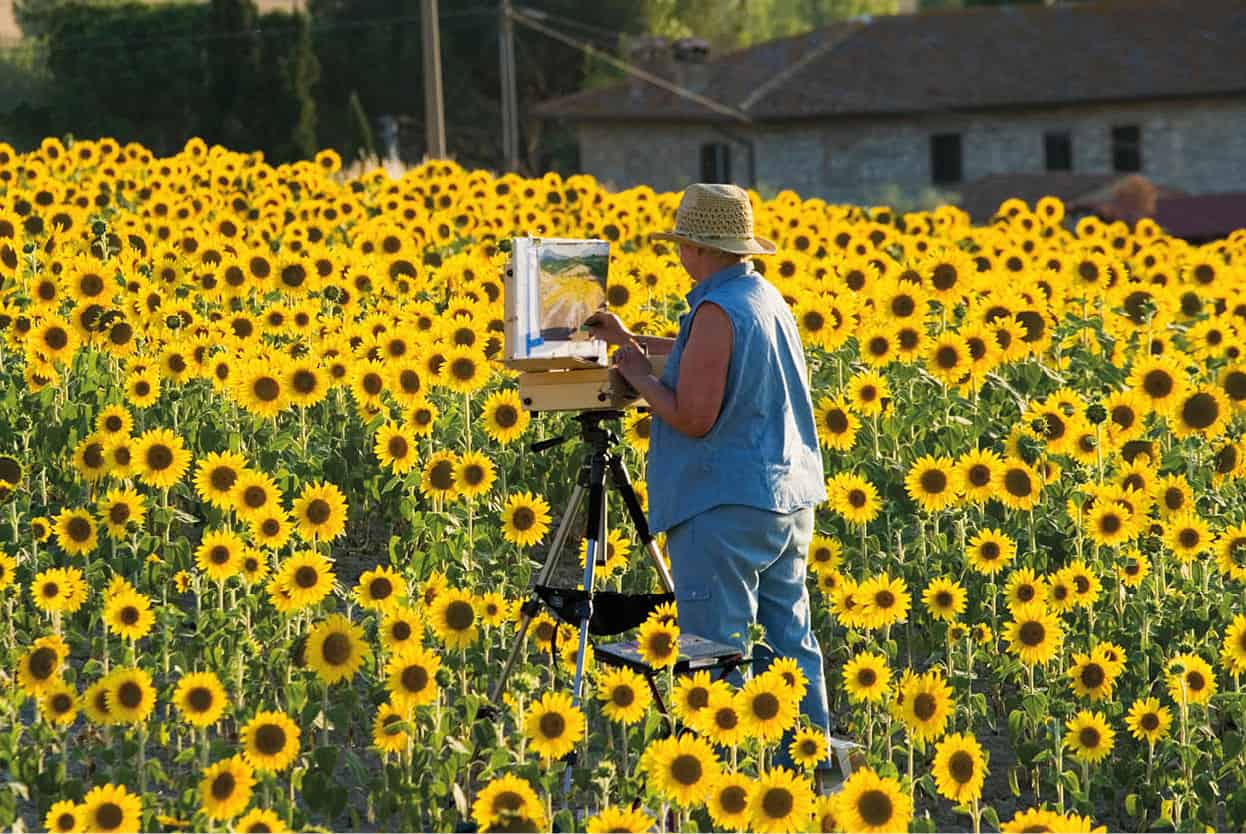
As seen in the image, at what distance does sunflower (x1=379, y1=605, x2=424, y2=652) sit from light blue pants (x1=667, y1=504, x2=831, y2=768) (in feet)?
2.46

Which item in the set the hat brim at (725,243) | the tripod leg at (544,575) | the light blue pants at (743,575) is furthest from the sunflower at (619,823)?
the hat brim at (725,243)

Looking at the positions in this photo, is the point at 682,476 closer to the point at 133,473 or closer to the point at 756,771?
the point at 756,771

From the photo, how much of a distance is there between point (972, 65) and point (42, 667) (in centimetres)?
4405

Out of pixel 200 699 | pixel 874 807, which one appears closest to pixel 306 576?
pixel 200 699

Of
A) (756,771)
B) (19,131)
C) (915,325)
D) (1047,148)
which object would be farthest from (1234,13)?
(756,771)

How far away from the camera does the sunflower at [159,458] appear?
24.0 feet

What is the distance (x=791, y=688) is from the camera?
5656 mm

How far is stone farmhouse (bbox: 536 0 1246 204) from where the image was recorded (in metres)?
46.7

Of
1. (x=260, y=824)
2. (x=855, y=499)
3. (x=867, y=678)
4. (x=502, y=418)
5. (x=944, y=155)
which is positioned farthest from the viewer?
(x=944, y=155)

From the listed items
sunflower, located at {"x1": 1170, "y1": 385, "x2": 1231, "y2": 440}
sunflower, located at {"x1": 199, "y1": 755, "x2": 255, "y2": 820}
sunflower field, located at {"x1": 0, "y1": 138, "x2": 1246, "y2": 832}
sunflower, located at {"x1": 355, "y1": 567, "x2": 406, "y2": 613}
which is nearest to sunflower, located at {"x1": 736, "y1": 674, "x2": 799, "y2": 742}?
sunflower field, located at {"x1": 0, "y1": 138, "x2": 1246, "y2": 832}

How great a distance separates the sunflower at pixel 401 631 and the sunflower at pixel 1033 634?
1932 millimetres

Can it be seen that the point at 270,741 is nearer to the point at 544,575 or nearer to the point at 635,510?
the point at 544,575

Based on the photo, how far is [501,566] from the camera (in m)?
7.95

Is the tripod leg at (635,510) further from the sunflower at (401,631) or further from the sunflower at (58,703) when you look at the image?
the sunflower at (58,703)
